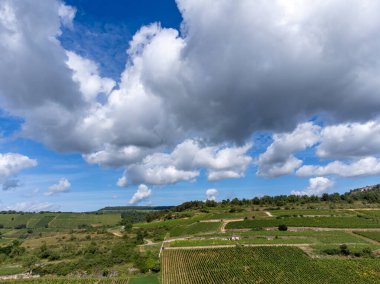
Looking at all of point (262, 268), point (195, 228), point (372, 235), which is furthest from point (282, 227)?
point (262, 268)

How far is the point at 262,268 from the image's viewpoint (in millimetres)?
72438

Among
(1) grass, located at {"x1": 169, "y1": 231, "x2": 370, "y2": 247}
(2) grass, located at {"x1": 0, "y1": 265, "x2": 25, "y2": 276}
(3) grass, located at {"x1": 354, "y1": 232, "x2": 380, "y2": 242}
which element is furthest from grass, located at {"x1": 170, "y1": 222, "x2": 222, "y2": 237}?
(2) grass, located at {"x1": 0, "y1": 265, "x2": 25, "y2": 276}

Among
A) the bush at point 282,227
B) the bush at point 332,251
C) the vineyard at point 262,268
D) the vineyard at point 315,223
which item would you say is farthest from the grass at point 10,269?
the bush at point 282,227

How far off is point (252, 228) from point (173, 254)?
127 feet

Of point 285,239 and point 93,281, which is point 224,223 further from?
point 93,281

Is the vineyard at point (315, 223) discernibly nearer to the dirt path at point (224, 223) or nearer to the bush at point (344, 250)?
the dirt path at point (224, 223)

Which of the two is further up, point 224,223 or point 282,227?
point 224,223

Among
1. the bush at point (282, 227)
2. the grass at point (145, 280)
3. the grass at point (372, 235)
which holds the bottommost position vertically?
the grass at point (145, 280)

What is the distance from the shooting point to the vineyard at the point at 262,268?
2574 inches

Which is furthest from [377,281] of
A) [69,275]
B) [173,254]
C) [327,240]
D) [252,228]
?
[69,275]

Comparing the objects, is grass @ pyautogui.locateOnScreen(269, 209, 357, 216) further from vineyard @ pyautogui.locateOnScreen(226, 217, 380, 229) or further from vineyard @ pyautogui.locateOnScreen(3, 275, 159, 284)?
vineyard @ pyautogui.locateOnScreen(3, 275, 159, 284)

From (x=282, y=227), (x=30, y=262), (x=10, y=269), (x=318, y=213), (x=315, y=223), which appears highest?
(x=318, y=213)

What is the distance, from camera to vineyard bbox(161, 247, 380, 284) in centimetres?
6538

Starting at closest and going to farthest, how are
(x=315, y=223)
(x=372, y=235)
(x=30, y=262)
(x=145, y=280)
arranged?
(x=145, y=280) < (x=30, y=262) < (x=372, y=235) < (x=315, y=223)
